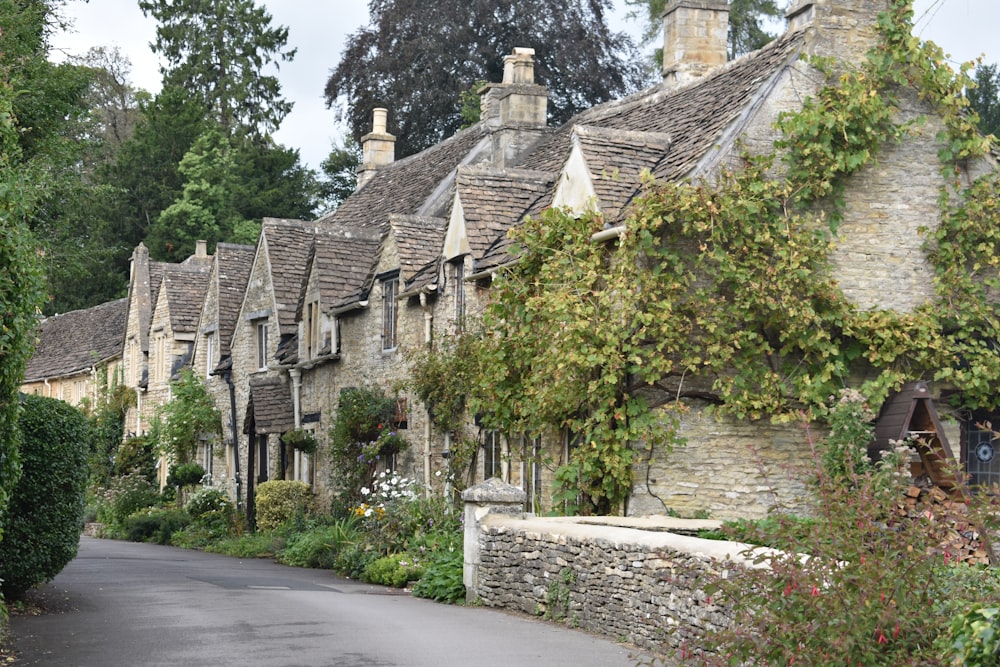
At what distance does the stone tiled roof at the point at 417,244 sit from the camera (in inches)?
1012

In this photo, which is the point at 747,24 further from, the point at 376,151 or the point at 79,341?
the point at 79,341

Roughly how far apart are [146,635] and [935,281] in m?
11.8

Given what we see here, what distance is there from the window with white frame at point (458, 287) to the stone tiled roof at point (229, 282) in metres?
14.4

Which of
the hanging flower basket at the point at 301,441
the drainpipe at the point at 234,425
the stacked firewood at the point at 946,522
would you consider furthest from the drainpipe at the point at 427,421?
the stacked firewood at the point at 946,522

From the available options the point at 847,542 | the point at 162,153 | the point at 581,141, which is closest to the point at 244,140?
the point at 162,153

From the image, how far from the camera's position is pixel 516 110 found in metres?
30.9

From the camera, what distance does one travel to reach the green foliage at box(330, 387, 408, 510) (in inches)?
1031

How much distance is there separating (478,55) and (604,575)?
3164cm

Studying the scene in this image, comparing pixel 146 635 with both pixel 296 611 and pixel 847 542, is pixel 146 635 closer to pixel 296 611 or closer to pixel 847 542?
pixel 296 611

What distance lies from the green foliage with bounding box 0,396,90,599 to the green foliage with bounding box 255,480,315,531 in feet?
45.9

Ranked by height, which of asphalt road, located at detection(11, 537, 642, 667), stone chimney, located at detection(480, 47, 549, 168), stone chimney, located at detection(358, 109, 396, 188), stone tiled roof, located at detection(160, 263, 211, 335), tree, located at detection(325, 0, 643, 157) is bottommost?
asphalt road, located at detection(11, 537, 642, 667)

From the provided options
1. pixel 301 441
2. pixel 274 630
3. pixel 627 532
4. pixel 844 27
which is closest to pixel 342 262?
pixel 301 441

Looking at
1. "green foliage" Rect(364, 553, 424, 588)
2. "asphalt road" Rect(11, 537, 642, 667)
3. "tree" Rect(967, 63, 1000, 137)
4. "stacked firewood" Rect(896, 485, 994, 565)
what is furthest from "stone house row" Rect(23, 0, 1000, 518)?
"tree" Rect(967, 63, 1000, 137)

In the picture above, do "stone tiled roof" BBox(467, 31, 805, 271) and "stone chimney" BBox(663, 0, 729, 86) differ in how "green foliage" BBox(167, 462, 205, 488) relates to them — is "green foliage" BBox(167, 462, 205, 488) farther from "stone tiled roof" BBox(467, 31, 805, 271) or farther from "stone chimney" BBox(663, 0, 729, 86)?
"stone chimney" BBox(663, 0, 729, 86)
